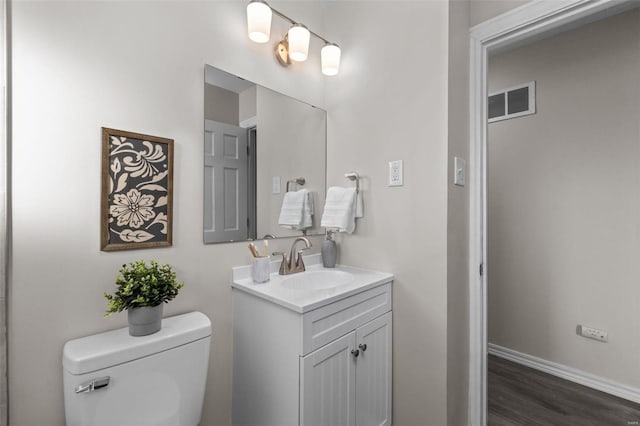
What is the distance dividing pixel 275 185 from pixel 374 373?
1.08 meters

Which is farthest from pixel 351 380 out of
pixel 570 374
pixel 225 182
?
pixel 570 374

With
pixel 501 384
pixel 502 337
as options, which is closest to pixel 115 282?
pixel 501 384

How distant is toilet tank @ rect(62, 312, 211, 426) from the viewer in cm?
89

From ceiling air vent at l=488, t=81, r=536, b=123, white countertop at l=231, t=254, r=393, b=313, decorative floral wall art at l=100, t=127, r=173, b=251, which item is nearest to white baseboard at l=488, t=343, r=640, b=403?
white countertop at l=231, t=254, r=393, b=313

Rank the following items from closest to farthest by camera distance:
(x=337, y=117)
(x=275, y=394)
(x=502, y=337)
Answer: (x=275, y=394)
(x=337, y=117)
(x=502, y=337)

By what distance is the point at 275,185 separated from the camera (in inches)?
65.5

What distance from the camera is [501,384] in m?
2.06

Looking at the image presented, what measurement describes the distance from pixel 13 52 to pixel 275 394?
4.78ft

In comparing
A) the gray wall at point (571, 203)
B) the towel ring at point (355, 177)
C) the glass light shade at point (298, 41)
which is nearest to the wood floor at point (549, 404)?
the gray wall at point (571, 203)

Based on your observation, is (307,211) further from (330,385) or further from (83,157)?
(83,157)

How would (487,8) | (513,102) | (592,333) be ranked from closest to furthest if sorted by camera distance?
(487,8), (592,333), (513,102)

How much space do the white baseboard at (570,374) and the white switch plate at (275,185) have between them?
7.36ft

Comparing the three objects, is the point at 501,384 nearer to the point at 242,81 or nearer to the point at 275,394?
the point at 275,394

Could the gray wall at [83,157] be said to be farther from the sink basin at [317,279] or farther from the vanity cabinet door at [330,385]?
the vanity cabinet door at [330,385]
